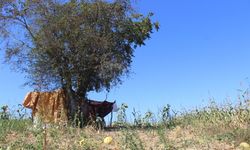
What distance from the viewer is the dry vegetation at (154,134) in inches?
327

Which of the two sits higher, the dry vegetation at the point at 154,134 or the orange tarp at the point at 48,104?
the orange tarp at the point at 48,104

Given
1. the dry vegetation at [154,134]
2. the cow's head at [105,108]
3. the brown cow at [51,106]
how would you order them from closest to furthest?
1. the dry vegetation at [154,134]
2. the brown cow at [51,106]
3. the cow's head at [105,108]

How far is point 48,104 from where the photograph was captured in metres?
12.9

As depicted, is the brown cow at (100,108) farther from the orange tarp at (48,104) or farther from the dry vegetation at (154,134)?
the dry vegetation at (154,134)

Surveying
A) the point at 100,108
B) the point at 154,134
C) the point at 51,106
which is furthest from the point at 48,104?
the point at 154,134

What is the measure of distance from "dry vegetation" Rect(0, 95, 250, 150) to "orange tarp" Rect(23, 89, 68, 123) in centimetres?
103

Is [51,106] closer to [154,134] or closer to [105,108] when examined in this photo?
[105,108]

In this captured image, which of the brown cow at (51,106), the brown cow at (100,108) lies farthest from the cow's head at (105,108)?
the brown cow at (51,106)

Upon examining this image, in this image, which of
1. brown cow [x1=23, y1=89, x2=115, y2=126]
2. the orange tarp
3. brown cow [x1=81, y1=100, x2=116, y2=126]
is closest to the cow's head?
brown cow [x1=81, y1=100, x2=116, y2=126]

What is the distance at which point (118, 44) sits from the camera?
1343cm

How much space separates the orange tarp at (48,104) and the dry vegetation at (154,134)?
3.39ft

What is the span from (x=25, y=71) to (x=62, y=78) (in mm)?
1113

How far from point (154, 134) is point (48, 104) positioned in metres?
3.84

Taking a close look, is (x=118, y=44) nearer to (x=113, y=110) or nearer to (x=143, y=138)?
(x=113, y=110)
